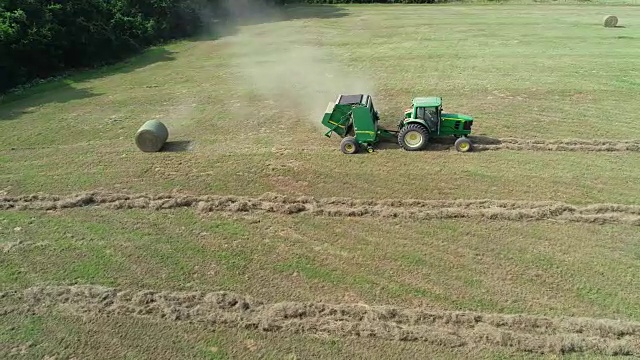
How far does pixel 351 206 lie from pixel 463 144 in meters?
4.82

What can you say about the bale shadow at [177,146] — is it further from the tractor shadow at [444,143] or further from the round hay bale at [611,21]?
the round hay bale at [611,21]

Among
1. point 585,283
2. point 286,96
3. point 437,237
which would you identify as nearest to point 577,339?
point 585,283

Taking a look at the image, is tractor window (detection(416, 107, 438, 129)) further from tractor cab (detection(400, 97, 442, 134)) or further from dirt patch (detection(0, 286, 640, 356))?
dirt patch (detection(0, 286, 640, 356))

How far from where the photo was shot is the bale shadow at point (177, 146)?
16734mm

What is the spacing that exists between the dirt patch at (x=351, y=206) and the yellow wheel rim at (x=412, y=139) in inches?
131

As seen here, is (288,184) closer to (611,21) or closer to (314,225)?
(314,225)

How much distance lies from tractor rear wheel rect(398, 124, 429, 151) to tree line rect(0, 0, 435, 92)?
19.1 metres

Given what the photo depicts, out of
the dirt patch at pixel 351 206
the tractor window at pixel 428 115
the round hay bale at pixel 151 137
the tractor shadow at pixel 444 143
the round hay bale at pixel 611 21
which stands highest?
the round hay bale at pixel 611 21

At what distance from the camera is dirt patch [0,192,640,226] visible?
1224 cm

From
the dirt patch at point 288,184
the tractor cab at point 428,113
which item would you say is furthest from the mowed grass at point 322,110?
the tractor cab at point 428,113

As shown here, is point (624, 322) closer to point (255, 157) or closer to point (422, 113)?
point (422, 113)

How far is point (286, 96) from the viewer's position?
2212 cm

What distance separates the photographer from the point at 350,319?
9.12 m

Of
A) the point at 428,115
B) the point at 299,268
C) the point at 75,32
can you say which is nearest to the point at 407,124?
the point at 428,115
